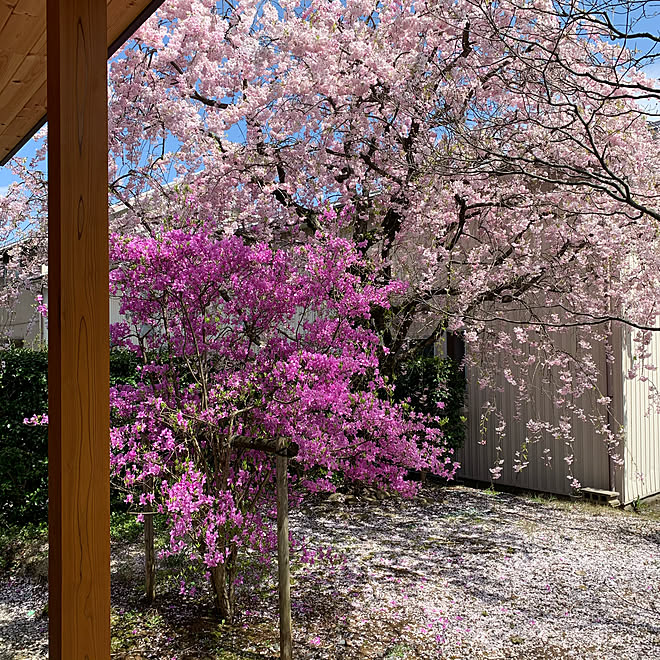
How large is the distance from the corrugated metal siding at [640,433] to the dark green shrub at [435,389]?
1.77 meters

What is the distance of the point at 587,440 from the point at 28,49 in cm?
622

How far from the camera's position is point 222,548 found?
136 inches

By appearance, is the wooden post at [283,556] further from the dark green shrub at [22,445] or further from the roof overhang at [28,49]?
the dark green shrub at [22,445]

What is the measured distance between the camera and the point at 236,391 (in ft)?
11.2

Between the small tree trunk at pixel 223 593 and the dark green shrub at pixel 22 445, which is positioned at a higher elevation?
the dark green shrub at pixel 22 445

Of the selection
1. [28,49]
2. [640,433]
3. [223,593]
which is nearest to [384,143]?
[28,49]

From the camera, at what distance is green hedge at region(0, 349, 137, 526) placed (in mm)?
5277

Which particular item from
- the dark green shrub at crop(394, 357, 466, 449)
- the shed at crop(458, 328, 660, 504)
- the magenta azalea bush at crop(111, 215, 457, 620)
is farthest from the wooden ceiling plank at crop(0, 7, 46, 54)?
the shed at crop(458, 328, 660, 504)

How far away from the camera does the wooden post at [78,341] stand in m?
1.46

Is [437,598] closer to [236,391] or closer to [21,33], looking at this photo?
[236,391]

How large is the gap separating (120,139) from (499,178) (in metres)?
3.65

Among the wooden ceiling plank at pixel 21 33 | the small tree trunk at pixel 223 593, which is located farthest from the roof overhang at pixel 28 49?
the small tree trunk at pixel 223 593

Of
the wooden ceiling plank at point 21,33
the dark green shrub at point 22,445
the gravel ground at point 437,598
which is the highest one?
the wooden ceiling plank at point 21,33

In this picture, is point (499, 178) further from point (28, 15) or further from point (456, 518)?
point (28, 15)
